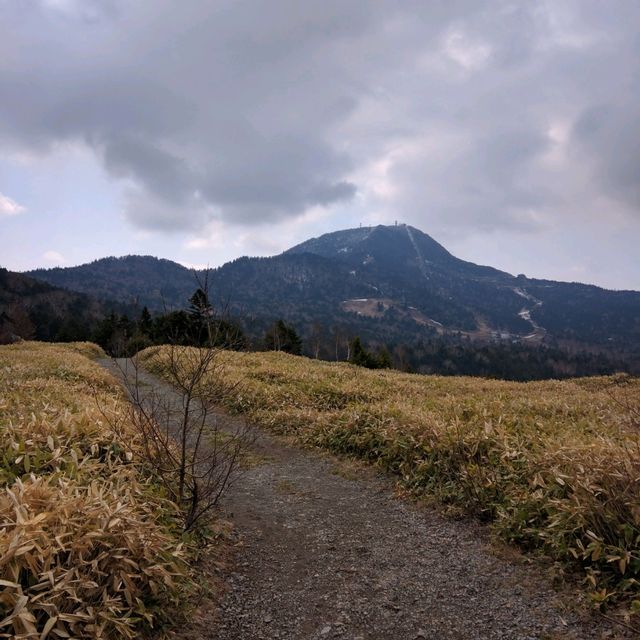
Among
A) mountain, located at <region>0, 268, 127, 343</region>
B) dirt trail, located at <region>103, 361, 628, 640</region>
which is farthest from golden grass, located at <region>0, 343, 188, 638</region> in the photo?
mountain, located at <region>0, 268, 127, 343</region>

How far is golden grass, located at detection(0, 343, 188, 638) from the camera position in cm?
334

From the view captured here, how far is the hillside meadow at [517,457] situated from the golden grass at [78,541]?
2120 millimetres

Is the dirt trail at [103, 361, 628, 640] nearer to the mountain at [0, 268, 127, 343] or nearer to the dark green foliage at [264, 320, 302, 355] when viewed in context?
the dark green foliage at [264, 320, 302, 355]

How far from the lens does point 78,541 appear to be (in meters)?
3.87

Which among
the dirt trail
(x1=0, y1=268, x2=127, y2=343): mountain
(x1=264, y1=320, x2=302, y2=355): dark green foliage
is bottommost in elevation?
the dirt trail

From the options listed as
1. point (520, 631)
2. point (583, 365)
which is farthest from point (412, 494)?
point (583, 365)

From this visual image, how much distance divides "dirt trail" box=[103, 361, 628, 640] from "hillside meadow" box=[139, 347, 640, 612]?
51 cm

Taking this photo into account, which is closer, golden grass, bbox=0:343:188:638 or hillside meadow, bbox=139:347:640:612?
golden grass, bbox=0:343:188:638

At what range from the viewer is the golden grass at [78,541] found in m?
3.34

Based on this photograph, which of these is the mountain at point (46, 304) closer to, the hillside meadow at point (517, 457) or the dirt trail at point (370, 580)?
the hillside meadow at point (517, 457)

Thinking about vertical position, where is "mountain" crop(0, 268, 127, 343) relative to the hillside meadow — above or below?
above

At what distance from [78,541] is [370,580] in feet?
10.5

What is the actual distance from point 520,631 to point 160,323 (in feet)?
162

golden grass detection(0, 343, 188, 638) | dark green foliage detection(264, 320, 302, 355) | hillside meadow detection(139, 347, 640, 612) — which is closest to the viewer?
golden grass detection(0, 343, 188, 638)
